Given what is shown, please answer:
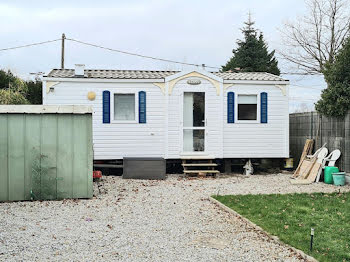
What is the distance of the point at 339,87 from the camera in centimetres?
1113

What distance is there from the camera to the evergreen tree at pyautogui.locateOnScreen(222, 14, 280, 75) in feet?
106

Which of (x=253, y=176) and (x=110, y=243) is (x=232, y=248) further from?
(x=253, y=176)

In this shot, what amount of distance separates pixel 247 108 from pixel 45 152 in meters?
6.62

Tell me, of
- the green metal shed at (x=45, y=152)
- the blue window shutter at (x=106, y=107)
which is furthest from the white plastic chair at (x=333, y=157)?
the green metal shed at (x=45, y=152)

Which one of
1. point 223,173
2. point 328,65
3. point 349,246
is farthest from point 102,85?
point 349,246

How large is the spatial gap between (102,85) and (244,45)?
22.7m

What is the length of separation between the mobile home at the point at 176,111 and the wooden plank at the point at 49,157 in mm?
3886

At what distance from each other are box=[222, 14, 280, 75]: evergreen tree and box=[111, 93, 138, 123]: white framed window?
20212 mm

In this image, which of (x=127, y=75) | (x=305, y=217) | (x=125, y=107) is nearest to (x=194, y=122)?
(x=125, y=107)

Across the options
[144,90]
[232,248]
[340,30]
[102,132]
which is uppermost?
[340,30]

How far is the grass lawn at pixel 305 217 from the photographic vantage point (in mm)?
5156

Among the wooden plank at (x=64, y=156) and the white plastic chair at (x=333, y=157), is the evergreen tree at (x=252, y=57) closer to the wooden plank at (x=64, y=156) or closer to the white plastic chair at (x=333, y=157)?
the white plastic chair at (x=333, y=157)

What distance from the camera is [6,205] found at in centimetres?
793

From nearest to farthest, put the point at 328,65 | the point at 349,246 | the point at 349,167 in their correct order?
the point at 349,246
the point at 349,167
the point at 328,65
